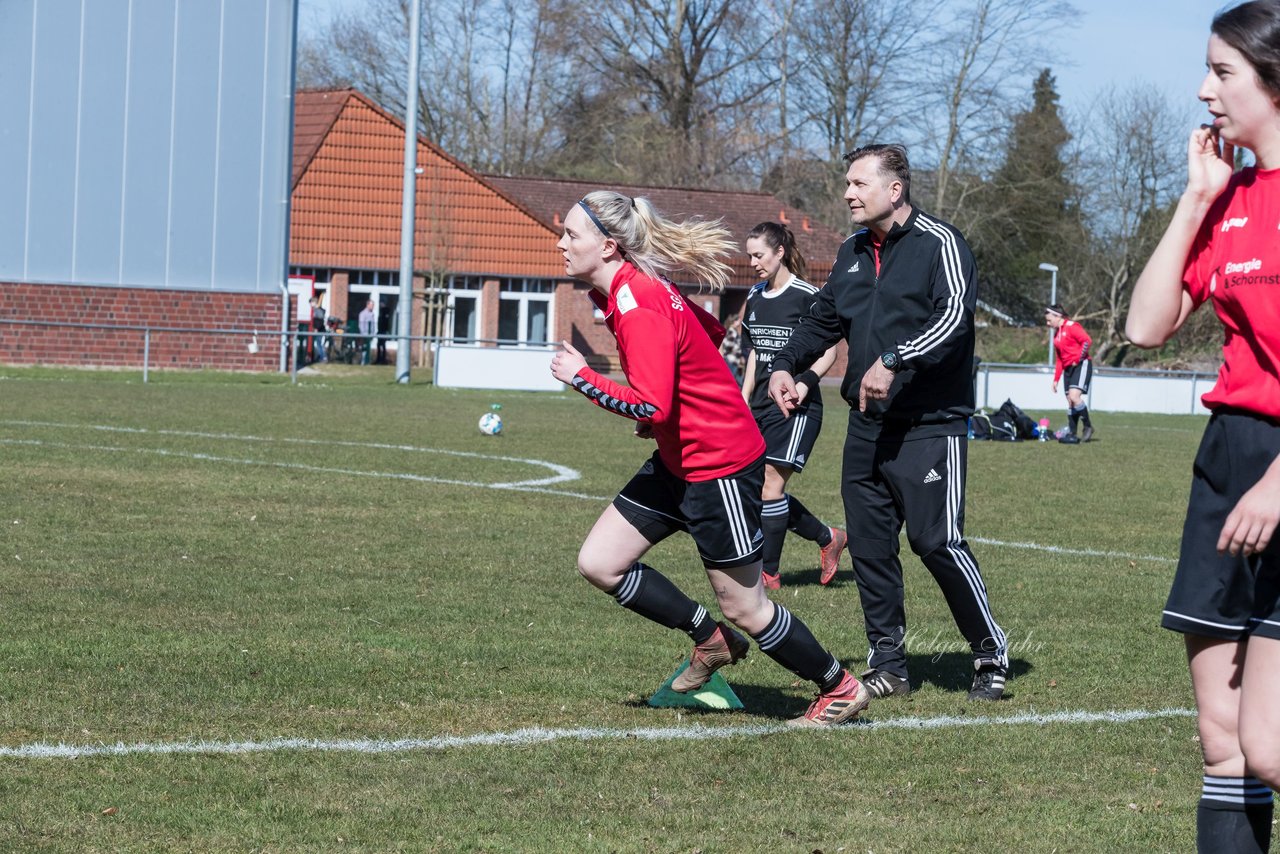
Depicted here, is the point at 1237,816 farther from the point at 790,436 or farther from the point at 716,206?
the point at 716,206

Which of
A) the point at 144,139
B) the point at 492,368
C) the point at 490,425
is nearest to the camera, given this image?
the point at 490,425

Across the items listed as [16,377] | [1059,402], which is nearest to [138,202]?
[16,377]

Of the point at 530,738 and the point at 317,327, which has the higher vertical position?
the point at 317,327

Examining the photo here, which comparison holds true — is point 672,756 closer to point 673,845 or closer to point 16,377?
point 673,845

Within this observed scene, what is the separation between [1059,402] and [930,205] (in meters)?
25.1

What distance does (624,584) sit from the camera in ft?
19.0

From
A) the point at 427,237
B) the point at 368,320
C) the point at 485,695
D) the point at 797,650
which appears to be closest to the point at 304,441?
the point at 485,695

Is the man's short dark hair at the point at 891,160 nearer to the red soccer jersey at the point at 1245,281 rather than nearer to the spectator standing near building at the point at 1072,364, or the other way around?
the red soccer jersey at the point at 1245,281

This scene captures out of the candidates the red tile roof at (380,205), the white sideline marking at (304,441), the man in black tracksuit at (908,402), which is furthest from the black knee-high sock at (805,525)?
the red tile roof at (380,205)

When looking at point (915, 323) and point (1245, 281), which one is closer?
point (1245, 281)

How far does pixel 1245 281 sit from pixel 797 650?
2.70 metres

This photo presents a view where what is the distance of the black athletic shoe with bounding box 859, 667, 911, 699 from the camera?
21.0 ft

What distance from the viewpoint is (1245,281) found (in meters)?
3.37

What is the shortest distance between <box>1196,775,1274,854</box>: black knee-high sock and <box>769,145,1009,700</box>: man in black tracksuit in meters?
2.81
